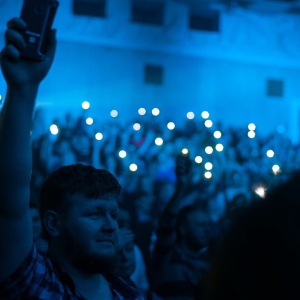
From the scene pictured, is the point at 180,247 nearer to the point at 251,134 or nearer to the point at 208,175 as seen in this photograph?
the point at 208,175

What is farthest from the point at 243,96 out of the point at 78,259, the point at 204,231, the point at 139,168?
the point at 78,259

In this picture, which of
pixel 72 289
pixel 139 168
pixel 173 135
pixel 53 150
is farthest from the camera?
pixel 173 135

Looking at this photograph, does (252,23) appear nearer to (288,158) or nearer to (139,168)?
(288,158)

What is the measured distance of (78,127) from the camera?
20.6 ft

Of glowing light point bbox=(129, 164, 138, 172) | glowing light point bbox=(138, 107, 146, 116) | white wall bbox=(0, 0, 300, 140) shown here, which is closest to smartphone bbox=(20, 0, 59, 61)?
glowing light point bbox=(129, 164, 138, 172)

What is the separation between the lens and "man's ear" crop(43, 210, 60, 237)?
1.69 meters

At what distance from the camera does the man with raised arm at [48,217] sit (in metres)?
1.20

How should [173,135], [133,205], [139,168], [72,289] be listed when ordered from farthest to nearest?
[173,135]
[139,168]
[133,205]
[72,289]

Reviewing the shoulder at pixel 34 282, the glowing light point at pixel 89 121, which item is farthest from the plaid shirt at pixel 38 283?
Answer: the glowing light point at pixel 89 121

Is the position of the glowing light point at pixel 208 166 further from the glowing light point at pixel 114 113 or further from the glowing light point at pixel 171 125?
the glowing light point at pixel 114 113

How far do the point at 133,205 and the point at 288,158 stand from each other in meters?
2.74

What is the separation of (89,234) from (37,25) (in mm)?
655

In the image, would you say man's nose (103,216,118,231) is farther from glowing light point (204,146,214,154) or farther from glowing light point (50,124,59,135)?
glowing light point (204,146,214,154)

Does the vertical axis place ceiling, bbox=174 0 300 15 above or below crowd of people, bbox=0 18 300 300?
above
